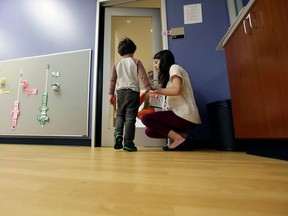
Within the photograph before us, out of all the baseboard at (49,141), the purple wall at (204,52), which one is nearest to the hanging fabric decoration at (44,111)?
the baseboard at (49,141)

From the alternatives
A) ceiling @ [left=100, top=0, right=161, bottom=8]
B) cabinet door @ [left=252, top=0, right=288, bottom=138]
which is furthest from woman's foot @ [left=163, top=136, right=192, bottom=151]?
ceiling @ [left=100, top=0, right=161, bottom=8]

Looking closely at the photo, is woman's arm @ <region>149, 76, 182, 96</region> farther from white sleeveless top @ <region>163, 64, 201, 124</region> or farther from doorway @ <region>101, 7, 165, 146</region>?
doorway @ <region>101, 7, 165, 146</region>

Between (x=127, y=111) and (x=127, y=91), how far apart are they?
6.2 inches

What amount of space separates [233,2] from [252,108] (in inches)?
52.1

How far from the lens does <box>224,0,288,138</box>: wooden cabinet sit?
0.70 meters

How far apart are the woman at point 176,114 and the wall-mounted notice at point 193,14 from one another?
2.36ft

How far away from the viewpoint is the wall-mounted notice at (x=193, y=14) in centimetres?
183

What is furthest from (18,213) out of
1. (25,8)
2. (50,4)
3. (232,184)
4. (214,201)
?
(25,8)

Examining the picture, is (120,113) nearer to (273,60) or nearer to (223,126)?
(223,126)

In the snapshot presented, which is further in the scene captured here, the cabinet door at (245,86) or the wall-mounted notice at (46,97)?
the wall-mounted notice at (46,97)

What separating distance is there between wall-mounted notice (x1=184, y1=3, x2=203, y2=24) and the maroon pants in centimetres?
109

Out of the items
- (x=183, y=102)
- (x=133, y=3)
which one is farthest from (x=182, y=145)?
(x=133, y=3)

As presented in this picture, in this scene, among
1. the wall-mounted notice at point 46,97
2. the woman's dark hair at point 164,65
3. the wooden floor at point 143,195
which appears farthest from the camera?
the wall-mounted notice at point 46,97

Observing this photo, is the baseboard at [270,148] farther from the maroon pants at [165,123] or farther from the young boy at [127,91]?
the young boy at [127,91]
